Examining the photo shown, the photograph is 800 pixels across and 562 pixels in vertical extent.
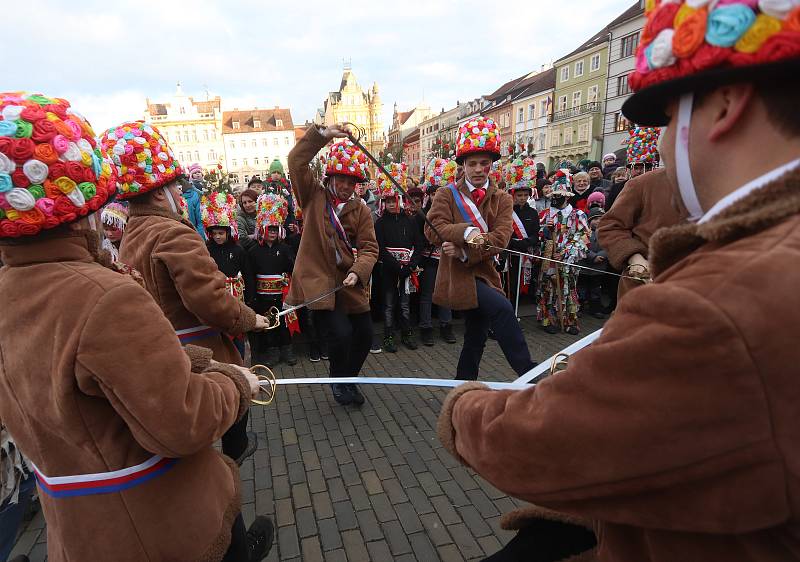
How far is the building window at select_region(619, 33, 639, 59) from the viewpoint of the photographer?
1455 inches

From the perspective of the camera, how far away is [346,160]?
4.22 metres

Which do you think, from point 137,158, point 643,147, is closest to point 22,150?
point 137,158

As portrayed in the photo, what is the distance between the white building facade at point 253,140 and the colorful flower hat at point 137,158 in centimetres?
8034

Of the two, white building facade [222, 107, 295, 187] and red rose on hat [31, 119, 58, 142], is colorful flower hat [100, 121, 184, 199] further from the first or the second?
white building facade [222, 107, 295, 187]

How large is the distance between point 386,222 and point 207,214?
252 cm

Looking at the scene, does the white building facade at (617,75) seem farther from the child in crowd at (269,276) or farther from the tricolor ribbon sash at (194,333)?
the tricolor ribbon sash at (194,333)

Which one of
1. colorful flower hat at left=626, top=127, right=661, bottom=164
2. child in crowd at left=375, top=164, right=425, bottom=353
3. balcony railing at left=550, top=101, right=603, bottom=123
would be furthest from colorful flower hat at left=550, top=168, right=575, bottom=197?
balcony railing at left=550, top=101, right=603, bottom=123

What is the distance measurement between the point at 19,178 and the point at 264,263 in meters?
5.05

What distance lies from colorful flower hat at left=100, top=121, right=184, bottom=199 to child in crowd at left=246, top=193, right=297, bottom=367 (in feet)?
11.8

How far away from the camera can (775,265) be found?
2.51ft

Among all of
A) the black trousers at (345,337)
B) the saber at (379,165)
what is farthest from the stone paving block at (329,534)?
the saber at (379,165)

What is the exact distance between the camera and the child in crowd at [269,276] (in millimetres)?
6293

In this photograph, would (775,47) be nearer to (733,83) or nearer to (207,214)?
(733,83)

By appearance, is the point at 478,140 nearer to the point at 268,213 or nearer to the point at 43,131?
the point at 268,213
